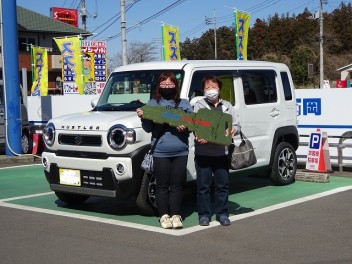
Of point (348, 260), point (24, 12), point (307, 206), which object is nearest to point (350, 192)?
point (307, 206)

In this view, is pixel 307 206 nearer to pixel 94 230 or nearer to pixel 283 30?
pixel 94 230

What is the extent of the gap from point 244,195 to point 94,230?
293cm

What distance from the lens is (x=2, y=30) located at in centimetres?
1269

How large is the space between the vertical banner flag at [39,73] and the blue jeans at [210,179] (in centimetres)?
1816

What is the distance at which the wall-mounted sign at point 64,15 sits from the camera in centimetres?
5594

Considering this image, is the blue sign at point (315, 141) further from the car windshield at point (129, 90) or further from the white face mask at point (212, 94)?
the white face mask at point (212, 94)

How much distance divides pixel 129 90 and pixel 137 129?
1192 mm

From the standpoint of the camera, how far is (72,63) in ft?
63.7

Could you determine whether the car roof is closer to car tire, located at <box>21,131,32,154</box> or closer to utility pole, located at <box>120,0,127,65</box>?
car tire, located at <box>21,131,32,154</box>

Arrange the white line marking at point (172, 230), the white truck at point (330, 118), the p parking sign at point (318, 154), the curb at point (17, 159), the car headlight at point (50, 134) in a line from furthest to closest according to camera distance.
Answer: the curb at point (17, 159)
the white truck at point (330, 118)
the p parking sign at point (318, 154)
the car headlight at point (50, 134)
the white line marking at point (172, 230)

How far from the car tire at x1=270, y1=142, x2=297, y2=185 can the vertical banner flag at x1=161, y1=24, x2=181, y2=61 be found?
42.9 feet

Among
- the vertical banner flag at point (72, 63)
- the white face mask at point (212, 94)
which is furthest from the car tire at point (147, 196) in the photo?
the vertical banner flag at point (72, 63)

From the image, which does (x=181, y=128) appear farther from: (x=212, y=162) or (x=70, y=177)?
(x=70, y=177)

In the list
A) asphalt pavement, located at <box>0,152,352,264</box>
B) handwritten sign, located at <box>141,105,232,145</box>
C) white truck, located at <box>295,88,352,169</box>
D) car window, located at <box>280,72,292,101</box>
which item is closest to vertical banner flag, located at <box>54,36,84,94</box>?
white truck, located at <box>295,88,352,169</box>
